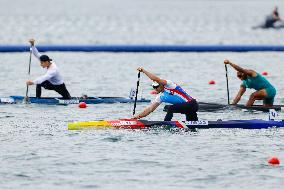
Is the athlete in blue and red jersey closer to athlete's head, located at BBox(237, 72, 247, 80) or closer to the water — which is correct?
the water

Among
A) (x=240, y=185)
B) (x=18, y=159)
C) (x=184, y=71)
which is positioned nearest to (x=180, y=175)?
(x=240, y=185)

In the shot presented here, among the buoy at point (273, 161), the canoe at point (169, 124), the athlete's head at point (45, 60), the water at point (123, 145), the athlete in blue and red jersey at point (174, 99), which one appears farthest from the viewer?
the athlete's head at point (45, 60)

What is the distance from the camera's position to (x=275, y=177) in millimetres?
23422

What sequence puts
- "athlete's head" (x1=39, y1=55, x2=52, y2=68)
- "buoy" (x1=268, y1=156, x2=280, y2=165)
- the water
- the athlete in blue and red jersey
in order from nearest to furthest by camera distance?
the water, "buoy" (x1=268, y1=156, x2=280, y2=165), the athlete in blue and red jersey, "athlete's head" (x1=39, y1=55, x2=52, y2=68)

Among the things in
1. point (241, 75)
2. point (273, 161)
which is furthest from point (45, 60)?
point (273, 161)

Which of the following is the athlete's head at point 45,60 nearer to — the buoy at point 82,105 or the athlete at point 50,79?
the athlete at point 50,79

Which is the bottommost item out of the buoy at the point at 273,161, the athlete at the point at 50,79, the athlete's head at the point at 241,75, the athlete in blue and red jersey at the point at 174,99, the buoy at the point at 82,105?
the buoy at the point at 273,161

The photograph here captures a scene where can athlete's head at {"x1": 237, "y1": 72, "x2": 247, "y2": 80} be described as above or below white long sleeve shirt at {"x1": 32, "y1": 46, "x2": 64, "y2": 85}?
above

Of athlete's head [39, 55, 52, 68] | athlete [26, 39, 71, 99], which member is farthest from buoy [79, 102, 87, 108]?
athlete's head [39, 55, 52, 68]

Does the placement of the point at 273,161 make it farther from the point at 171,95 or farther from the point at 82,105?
the point at 82,105

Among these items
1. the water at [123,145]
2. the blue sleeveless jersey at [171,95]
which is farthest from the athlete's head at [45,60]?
the blue sleeveless jersey at [171,95]

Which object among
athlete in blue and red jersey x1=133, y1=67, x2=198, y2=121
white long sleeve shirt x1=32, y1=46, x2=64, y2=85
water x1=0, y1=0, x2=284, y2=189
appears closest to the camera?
water x1=0, y1=0, x2=284, y2=189

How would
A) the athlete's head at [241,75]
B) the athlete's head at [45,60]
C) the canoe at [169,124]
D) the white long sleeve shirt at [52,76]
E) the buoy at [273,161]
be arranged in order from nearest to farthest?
the buoy at [273,161] < the canoe at [169,124] < the athlete's head at [241,75] < the athlete's head at [45,60] < the white long sleeve shirt at [52,76]

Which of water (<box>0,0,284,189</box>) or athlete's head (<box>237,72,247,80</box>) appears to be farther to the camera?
athlete's head (<box>237,72,247,80</box>)
